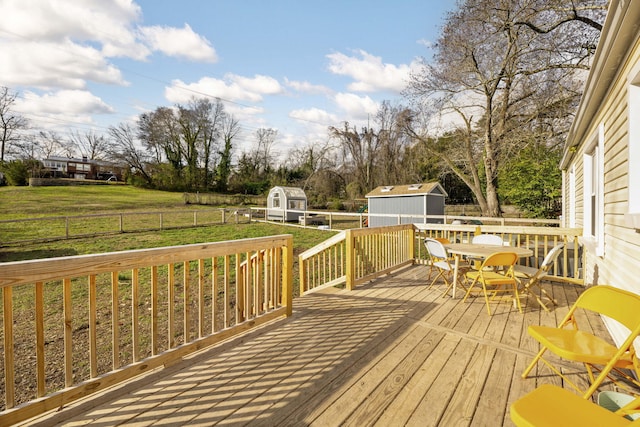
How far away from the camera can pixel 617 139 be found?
3062 millimetres

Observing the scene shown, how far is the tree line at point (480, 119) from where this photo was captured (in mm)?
10632

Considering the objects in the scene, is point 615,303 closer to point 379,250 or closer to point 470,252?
point 470,252

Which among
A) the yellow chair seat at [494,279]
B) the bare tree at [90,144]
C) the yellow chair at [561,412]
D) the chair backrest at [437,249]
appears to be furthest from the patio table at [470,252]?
the bare tree at [90,144]

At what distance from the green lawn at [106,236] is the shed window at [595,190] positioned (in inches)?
305

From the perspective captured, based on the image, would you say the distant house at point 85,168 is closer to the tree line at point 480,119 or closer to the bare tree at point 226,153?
the tree line at point 480,119

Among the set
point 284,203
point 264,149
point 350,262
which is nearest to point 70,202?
point 284,203

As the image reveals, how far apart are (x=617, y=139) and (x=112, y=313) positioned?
177 inches

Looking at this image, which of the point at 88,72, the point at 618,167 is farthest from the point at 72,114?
the point at 618,167

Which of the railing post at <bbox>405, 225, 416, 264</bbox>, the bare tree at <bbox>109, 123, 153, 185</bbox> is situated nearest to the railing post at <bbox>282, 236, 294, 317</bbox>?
the railing post at <bbox>405, 225, 416, 264</bbox>

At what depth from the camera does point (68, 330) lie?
6.36 ft

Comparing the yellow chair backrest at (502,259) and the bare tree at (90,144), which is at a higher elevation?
the bare tree at (90,144)

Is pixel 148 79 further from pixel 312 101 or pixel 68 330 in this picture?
pixel 68 330

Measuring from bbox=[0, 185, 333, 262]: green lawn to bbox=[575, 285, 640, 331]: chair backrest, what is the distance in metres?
9.11

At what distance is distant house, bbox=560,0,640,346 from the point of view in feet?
7.88
